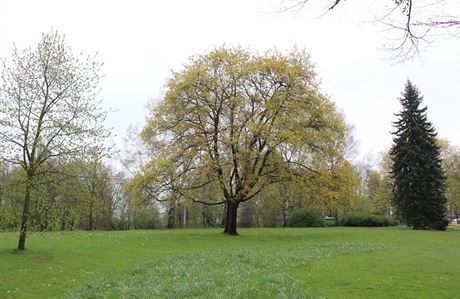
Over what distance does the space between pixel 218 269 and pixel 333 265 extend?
3961 mm

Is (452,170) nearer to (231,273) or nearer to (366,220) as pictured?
(366,220)

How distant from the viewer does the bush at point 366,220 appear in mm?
47531

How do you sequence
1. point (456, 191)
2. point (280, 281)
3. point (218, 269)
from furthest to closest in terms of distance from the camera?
1. point (456, 191)
2. point (218, 269)
3. point (280, 281)

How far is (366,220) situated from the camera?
47594mm

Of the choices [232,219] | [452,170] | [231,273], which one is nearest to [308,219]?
[232,219]

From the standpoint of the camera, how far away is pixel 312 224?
46062 millimetres

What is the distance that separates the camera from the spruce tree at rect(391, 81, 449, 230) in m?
39.1

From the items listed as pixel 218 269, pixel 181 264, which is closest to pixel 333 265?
pixel 218 269

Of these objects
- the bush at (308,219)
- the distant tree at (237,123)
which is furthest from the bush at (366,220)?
the distant tree at (237,123)

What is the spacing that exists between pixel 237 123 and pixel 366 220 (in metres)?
26.8

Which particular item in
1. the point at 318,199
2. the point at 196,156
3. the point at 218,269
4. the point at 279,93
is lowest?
the point at 218,269

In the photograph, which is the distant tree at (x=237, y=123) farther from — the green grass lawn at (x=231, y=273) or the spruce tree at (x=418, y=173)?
the spruce tree at (x=418, y=173)

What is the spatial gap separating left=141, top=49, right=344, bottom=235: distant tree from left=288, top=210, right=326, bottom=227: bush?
18.7 m

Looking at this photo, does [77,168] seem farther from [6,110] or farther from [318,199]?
[318,199]
